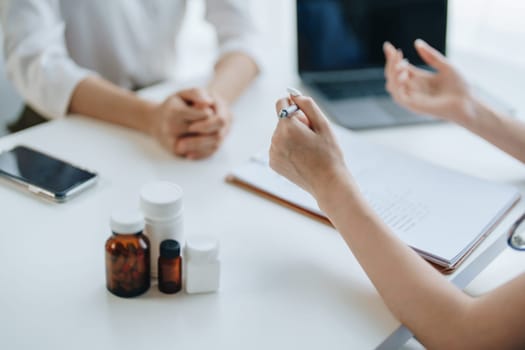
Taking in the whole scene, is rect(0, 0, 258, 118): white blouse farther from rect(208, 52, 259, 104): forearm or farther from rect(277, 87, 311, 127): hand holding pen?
rect(277, 87, 311, 127): hand holding pen

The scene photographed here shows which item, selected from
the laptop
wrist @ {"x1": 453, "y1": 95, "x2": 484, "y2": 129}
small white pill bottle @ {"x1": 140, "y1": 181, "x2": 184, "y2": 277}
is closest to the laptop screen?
the laptop

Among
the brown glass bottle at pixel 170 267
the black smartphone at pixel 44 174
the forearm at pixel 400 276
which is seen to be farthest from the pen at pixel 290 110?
Answer: the black smartphone at pixel 44 174

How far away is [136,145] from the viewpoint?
1062 mm

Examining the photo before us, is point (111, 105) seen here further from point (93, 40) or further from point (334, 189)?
point (334, 189)

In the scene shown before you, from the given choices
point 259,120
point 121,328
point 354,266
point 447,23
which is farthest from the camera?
point 447,23

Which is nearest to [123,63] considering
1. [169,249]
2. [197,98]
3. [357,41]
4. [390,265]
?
[197,98]

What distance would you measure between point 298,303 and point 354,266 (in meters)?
0.11

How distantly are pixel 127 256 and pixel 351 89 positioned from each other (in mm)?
720

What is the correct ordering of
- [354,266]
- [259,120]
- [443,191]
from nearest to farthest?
[354,266] < [443,191] < [259,120]

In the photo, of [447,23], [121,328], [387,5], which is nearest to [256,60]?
[387,5]

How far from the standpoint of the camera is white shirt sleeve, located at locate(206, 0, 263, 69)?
135 cm

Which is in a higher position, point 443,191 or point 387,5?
point 387,5

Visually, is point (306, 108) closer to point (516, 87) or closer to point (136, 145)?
point (136, 145)

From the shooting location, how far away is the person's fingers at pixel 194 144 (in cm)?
102
